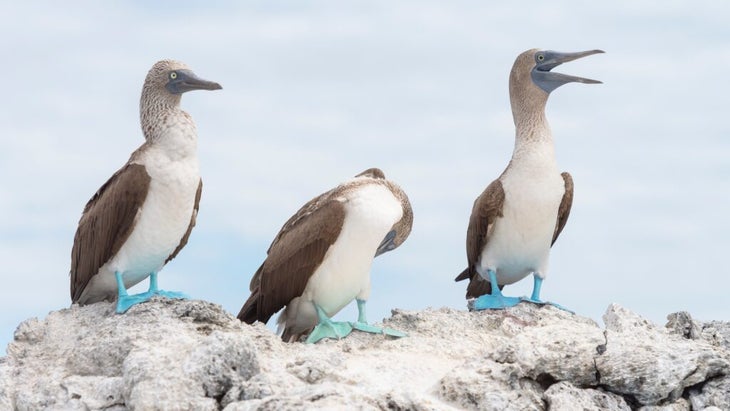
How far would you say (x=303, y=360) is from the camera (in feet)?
31.3

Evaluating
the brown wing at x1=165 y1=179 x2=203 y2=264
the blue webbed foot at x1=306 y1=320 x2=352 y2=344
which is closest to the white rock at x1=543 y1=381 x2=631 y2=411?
the blue webbed foot at x1=306 y1=320 x2=352 y2=344

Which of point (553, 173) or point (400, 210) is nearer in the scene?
point (400, 210)

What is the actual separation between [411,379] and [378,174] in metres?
2.82

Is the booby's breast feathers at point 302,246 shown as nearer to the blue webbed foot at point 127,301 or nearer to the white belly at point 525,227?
the blue webbed foot at point 127,301

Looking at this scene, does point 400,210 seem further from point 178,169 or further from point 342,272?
point 178,169

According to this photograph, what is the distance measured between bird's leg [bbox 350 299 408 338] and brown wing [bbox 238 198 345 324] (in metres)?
0.61

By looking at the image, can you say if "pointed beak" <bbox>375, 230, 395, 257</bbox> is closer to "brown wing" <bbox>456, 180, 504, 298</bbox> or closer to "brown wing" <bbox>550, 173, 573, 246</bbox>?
"brown wing" <bbox>456, 180, 504, 298</bbox>

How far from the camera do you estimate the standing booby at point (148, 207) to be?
11.2 m

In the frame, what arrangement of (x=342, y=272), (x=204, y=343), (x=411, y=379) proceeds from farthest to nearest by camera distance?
(x=342, y=272) < (x=411, y=379) < (x=204, y=343)

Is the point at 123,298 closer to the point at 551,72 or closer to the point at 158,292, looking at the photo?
the point at 158,292

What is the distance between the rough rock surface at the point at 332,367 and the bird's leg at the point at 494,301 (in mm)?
1460

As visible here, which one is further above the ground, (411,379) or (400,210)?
(400,210)

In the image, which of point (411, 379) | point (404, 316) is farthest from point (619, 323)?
point (411, 379)

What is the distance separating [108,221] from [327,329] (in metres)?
2.38
